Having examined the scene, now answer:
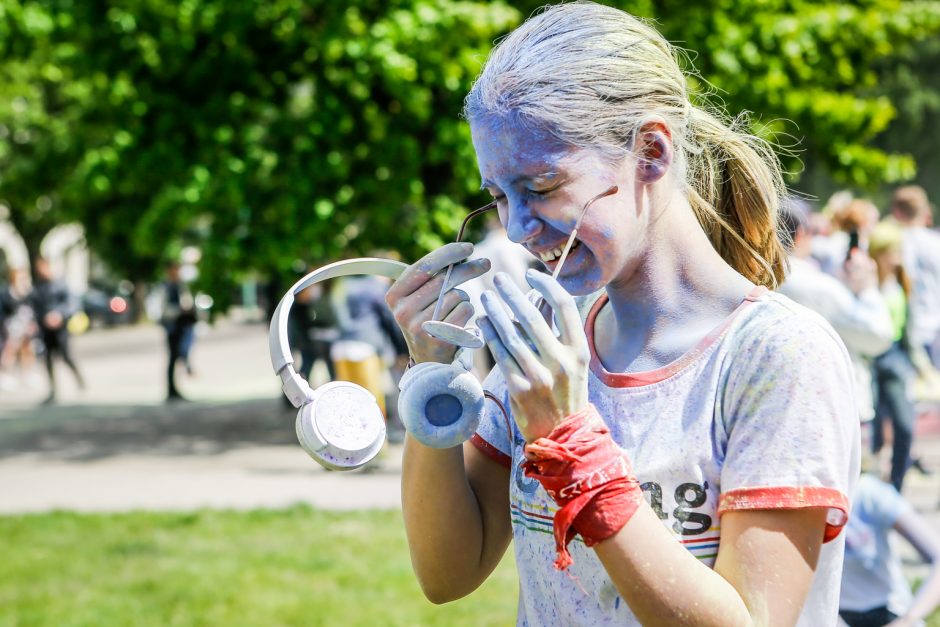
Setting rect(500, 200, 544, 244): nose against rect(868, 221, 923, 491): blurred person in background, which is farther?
rect(868, 221, 923, 491): blurred person in background

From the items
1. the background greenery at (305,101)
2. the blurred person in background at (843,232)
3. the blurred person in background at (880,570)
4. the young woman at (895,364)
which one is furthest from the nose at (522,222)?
the background greenery at (305,101)

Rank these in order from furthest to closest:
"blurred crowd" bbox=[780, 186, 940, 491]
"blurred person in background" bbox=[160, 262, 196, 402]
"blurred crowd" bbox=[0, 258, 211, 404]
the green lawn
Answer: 1. "blurred crowd" bbox=[0, 258, 211, 404]
2. "blurred person in background" bbox=[160, 262, 196, 402]
3. "blurred crowd" bbox=[780, 186, 940, 491]
4. the green lawn

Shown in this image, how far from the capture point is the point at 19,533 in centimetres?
708

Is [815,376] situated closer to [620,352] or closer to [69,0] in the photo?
[620,352]

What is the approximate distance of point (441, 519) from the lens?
185 cm

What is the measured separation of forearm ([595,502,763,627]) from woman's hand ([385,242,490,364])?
44 cm

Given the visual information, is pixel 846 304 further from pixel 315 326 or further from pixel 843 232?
pixel 315 326

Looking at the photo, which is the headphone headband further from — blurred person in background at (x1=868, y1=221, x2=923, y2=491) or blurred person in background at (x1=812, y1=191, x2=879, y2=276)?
blurred person in background at (x1=812, y1=191, x2=879, y2=276)

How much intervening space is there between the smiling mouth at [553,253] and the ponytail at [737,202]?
262 millimetres

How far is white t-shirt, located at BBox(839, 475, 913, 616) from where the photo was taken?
3.84 metres

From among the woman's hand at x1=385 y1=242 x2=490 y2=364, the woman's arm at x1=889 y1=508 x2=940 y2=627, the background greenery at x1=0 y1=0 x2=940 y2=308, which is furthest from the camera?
the background greenery at x1=0 y1=0 x2=940 y2=308

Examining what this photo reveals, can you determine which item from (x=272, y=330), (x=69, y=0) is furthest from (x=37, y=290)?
(x=272, y=330)

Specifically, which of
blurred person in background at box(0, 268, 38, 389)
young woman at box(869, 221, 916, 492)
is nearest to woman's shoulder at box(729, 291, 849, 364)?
young woman at box(869, 221, 916, 492)

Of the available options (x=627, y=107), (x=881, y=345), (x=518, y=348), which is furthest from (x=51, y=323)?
(x=518, y=348)
